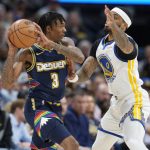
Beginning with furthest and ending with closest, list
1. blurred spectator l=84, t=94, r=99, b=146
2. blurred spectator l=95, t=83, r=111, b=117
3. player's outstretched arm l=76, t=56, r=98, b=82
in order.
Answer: blurred spectator l=95, t=83, r=111, b=117, blurred spectator l=84, t=94, r=99, b=146, player's outstretched arm l=76, t=56, r=98, b=82

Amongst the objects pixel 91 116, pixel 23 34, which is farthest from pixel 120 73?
pixel 91 116

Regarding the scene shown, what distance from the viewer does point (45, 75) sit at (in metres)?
8.16

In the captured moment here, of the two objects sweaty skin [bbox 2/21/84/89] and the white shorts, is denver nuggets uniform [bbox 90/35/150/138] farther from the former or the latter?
sweaty skin [bbox 2/21/84/89]

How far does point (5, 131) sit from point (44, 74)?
2.88 meters

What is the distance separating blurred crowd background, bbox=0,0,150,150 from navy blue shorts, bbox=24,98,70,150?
5.28ft

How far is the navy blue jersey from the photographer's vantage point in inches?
320

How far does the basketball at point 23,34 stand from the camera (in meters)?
7.88

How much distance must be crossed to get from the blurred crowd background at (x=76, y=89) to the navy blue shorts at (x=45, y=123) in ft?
5.28

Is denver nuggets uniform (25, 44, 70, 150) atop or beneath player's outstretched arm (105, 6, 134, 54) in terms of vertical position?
beneath

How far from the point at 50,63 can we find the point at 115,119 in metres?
1.20

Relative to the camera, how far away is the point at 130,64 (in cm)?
809

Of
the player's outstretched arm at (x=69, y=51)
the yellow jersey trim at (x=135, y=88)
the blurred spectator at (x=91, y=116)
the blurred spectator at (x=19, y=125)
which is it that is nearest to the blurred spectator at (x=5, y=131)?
the blurred spectator at (x=19, y=125)

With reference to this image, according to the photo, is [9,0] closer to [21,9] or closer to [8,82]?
[21,9]

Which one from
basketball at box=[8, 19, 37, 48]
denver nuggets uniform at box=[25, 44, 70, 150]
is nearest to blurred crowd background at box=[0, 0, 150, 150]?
denver nuggets uniform at box=[25, 44, 70, 150]
